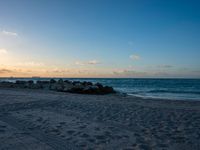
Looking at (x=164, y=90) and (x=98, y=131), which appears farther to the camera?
(x=164, y=90)

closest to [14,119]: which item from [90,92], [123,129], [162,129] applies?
[123,129]

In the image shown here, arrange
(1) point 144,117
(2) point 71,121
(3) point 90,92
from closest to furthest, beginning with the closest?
(2) point 71,121 → (1) point 144,117 → (3) point 90,92

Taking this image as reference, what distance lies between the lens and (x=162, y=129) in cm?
671

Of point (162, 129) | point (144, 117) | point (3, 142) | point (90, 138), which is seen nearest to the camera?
point (3, 142)

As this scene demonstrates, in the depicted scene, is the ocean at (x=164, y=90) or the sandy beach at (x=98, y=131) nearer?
the sandy beach at (x=98, y=131)

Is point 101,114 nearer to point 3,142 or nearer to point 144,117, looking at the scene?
point 144,117

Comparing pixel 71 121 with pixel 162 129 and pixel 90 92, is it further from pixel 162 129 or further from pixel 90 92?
pixel 90 92

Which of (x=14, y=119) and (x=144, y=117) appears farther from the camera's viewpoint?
(x=144, y=117)

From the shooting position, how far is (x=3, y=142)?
534 centimetres

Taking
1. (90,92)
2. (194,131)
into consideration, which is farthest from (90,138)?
(90,92)

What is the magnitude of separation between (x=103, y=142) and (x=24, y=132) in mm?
2416

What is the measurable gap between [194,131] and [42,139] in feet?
14.5

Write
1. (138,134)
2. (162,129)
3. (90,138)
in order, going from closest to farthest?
(90,138) → (138,134) → (162,129)

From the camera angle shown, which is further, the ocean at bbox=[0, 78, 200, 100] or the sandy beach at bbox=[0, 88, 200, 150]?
the ocean at bbox=[0, 78, 200, 100]
